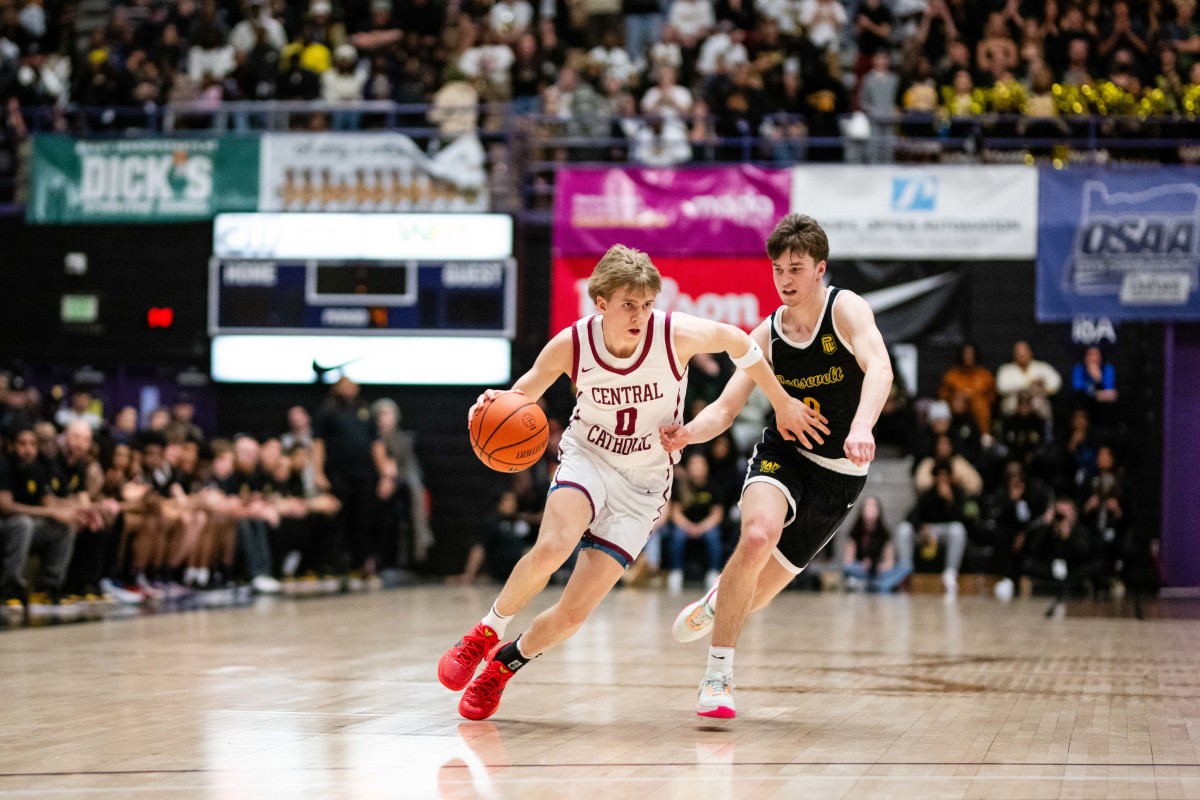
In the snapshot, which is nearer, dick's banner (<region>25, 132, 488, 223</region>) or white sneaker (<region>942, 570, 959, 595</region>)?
white sneaker (<region>942, 570, 959, 595</region>)

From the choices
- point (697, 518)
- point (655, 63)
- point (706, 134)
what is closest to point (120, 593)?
point (697, 518)

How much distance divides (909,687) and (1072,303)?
8863 mm

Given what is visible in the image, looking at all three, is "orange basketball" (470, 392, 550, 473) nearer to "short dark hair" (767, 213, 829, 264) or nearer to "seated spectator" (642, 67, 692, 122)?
"short dark hair" (767, 213, 829, 264)

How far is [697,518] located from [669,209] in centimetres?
336

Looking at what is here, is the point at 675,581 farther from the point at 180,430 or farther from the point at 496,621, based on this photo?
the point at 496,621

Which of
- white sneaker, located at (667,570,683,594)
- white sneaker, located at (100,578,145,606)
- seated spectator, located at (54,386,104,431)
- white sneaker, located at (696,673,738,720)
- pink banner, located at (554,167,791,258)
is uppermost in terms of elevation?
pink banner, located at (554,167,791,258)

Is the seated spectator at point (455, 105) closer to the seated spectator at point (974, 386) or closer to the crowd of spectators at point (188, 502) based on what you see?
the crowd of spectators at point (188, 502)

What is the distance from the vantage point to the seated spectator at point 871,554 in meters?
15.2

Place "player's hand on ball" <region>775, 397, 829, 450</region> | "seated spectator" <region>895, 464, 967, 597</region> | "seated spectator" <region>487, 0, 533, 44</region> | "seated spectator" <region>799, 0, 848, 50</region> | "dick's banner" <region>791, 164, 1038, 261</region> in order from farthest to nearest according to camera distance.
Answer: "seated spectator" <region>487, 0, 533, 44</region>, "seated spectator" <region>799, 0, 848, 50</region>, "dick's banner" <region>791, 164, 1038, 261</region>, "seated spectator" <region>895, 464, 967, 597</region>, "player's hand on ball" <region>775, 397, 829, 450</region>

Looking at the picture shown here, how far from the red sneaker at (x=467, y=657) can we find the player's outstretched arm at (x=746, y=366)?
1.17 meters

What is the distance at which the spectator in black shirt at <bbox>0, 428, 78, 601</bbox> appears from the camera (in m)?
11.0

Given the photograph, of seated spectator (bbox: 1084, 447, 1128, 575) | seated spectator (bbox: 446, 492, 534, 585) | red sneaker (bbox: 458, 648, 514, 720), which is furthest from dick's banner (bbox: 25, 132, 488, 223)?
red sneaker (bbox: 458, 648, 514, 720)

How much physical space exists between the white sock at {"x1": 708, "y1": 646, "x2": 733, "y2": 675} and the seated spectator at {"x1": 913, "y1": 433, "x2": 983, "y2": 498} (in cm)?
937

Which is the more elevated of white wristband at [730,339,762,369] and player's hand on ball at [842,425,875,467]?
white wristband at [730,339,762,369]
